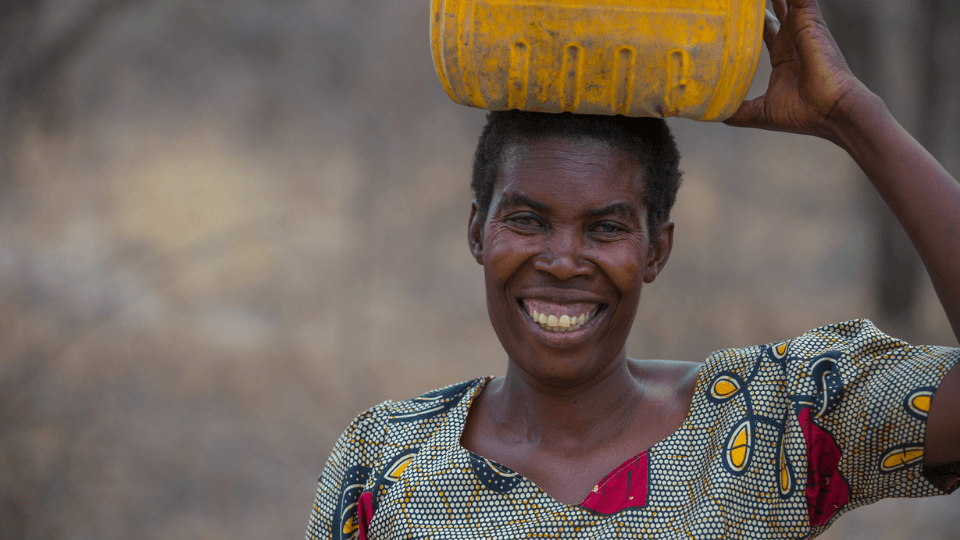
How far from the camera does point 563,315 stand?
6.53ft

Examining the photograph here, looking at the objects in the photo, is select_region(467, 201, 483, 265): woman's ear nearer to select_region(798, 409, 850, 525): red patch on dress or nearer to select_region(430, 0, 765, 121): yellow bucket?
select_region(430, 0, 765, 121): yellow bucket

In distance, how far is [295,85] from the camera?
306 inches

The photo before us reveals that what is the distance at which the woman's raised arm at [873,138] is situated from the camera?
1.65 metres

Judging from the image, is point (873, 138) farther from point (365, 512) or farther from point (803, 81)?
point (365, 512)

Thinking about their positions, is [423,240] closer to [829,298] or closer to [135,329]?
[135,329]

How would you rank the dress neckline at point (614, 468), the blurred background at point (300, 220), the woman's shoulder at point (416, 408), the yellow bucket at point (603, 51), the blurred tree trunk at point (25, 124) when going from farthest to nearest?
the blurred background at point (300, 220) < the blurred tree trunk at point (25, 124) < the woman's shoulder at point (416, 408) < the dress neckline at point (614, 468) < the yellow bucket at point (603, 51)

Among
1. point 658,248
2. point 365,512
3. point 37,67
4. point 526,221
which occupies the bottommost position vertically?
point 365,512

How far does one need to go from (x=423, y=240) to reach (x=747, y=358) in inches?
229

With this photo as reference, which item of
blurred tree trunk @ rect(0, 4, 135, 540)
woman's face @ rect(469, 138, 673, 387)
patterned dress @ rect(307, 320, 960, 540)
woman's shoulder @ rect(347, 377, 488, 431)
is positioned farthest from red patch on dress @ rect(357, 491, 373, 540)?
blurred tree trunk @ rect(0, 4, 135, 540)

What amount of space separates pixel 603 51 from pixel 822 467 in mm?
883

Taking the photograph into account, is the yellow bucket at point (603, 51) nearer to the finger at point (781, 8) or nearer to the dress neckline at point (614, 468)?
the finger at point (781, 8)

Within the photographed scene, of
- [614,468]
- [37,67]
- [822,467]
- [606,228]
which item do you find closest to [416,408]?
[614,468]

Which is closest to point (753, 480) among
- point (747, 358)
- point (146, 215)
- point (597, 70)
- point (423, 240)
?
point (747, 358)

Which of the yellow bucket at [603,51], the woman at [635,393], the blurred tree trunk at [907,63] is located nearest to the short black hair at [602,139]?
the woman at [635,393]
